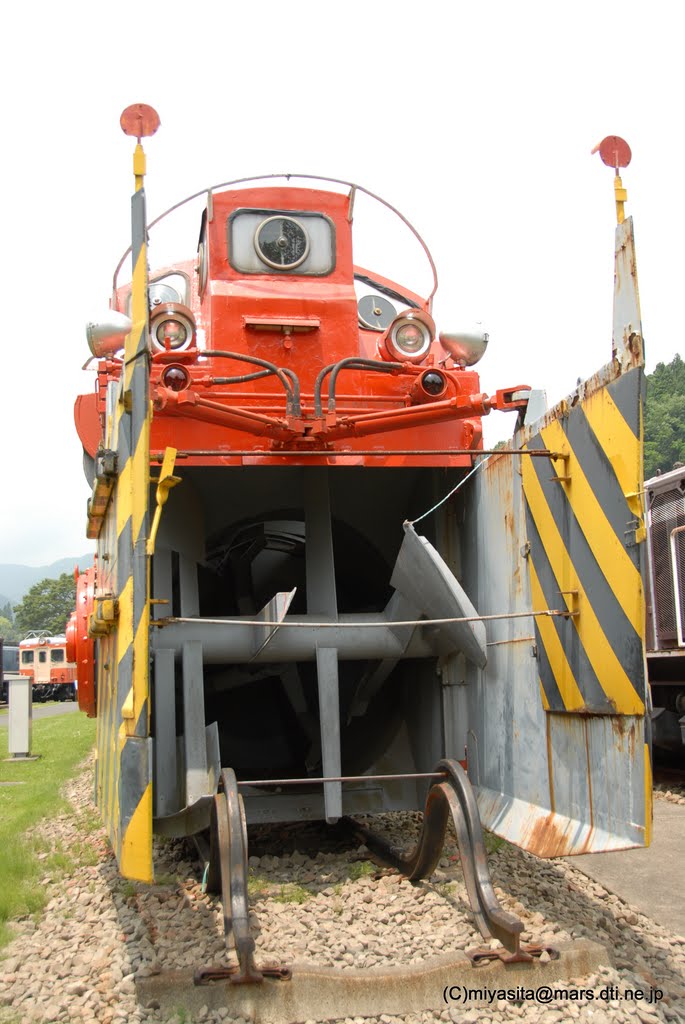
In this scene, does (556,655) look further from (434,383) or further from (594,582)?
(434,383)

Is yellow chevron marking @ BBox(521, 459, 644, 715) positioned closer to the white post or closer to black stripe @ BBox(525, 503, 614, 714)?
black stripe @ BBox(525, 503, 614, 714)

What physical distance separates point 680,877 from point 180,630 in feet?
8.97

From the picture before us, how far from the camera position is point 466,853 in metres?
3.44

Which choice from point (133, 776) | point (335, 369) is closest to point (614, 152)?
point (335, 369)

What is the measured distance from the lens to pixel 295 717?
5570mm

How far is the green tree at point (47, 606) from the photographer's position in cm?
8144

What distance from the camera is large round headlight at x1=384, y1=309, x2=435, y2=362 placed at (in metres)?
4.66

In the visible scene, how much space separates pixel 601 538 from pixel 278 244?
2497 millimetres

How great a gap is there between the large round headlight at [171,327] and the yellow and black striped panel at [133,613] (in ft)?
2.91

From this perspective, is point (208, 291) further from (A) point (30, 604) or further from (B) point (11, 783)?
(A) point (30, 604)

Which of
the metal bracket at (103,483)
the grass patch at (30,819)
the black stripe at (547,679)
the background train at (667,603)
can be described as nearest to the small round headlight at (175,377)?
the metal bracket at (103,483)

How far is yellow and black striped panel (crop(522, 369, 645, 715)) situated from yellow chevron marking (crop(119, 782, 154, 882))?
1567 millimetres

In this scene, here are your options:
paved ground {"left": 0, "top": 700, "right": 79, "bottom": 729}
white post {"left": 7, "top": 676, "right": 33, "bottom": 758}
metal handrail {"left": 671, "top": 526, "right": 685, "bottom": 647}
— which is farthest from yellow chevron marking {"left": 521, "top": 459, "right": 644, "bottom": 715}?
paved ground {"left": 0, "top": 700, "right": 79, "bottom": 729}

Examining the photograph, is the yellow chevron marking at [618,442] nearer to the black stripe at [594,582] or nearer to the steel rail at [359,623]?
the black stripe at [594,582]
